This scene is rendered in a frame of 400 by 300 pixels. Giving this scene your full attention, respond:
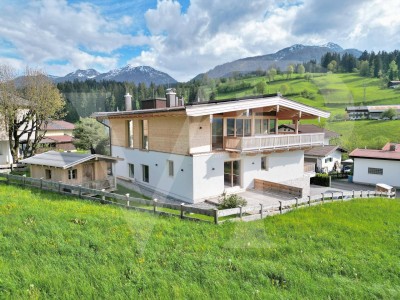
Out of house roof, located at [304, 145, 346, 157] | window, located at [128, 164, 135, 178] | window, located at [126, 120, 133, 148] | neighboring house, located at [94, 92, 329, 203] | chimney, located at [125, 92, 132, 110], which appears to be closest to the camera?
neighboring house, located at [94, 92, 329, 203]

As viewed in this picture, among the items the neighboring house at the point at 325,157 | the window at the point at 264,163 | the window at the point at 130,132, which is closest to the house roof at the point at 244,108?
the window at the point at 130,132

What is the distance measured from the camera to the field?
5742 millimetres

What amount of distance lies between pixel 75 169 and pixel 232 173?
8.83 meters

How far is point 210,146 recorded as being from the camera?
1480 centimetres

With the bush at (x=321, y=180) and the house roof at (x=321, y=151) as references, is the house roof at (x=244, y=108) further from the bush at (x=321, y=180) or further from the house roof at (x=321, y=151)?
the house roof at (x=321, y=151)

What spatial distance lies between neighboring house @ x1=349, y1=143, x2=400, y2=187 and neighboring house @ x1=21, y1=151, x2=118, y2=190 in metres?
22.3

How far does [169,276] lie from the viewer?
6.14m

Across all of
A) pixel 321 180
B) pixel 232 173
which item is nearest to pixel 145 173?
pixel 232 173

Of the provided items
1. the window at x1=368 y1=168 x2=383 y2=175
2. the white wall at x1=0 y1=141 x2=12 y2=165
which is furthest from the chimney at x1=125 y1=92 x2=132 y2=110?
the window at x1=368 y1=168 x2=383 y2=175

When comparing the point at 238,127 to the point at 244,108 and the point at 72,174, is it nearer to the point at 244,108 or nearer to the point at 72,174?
the point at 244,108

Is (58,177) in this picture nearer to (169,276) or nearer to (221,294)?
(169,276)

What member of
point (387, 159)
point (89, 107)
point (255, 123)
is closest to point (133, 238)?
point (255, 123)

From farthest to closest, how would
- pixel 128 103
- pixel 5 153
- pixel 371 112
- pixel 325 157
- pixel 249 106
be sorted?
pixel 371 112 < pixel 325 157 < pixel 5 153 < pixel 128 103 < pixel 249 106

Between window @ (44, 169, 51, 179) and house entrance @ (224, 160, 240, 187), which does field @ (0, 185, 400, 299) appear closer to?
window @ (44, 169, 51, 179)
